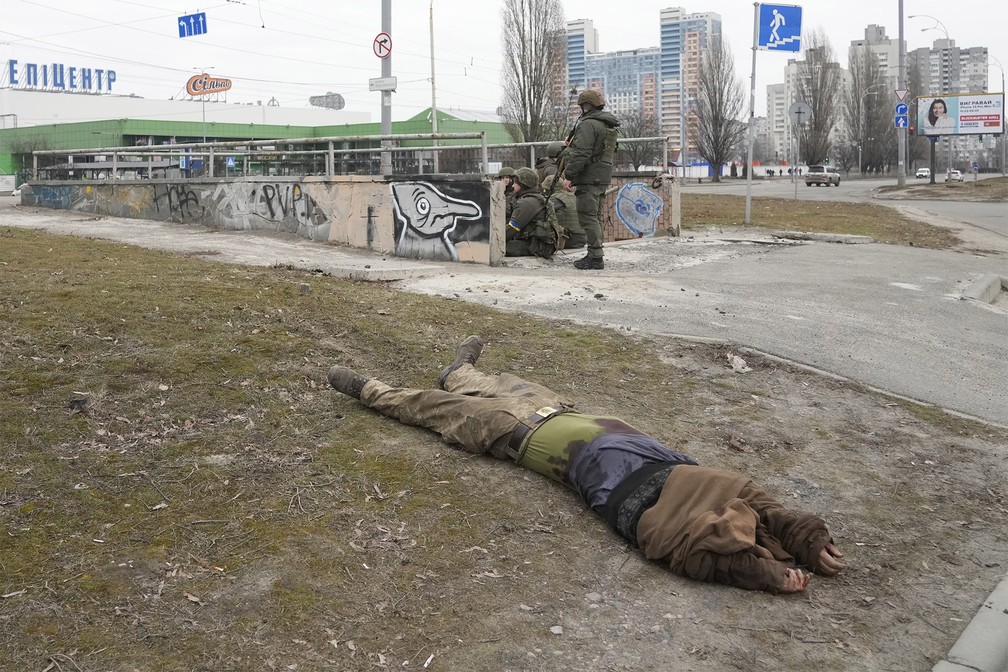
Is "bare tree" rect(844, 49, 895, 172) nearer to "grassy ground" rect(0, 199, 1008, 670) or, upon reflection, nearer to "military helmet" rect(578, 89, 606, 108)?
"military helmet" rect(578, 89, 606, 108)

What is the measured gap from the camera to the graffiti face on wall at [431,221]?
11906mm

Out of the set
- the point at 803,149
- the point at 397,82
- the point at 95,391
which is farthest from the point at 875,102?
the point at 95,391

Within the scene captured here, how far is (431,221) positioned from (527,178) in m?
1.58

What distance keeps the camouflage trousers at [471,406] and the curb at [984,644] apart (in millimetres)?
2059

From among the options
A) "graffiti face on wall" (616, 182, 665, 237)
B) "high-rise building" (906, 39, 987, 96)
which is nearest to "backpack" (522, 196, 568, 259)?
"graffiti face on wall" (616, 182, 665, 237)

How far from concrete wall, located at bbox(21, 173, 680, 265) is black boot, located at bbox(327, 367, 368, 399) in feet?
21.8

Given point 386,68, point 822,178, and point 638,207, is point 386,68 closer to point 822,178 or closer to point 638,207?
point 638,207

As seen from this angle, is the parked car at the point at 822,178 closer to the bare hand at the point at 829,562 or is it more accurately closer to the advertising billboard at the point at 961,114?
the advertising billboard at the point at 961,114

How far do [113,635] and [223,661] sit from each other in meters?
0.39

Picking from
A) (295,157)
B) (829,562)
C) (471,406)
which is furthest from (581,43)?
(829,562)

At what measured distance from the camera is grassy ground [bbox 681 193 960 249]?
17562 mm

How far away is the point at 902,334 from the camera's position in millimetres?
8016

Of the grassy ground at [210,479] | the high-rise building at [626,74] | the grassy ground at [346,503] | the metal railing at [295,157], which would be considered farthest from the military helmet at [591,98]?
the high-rise building at [626,74]

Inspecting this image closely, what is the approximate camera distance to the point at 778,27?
61.6 feet
